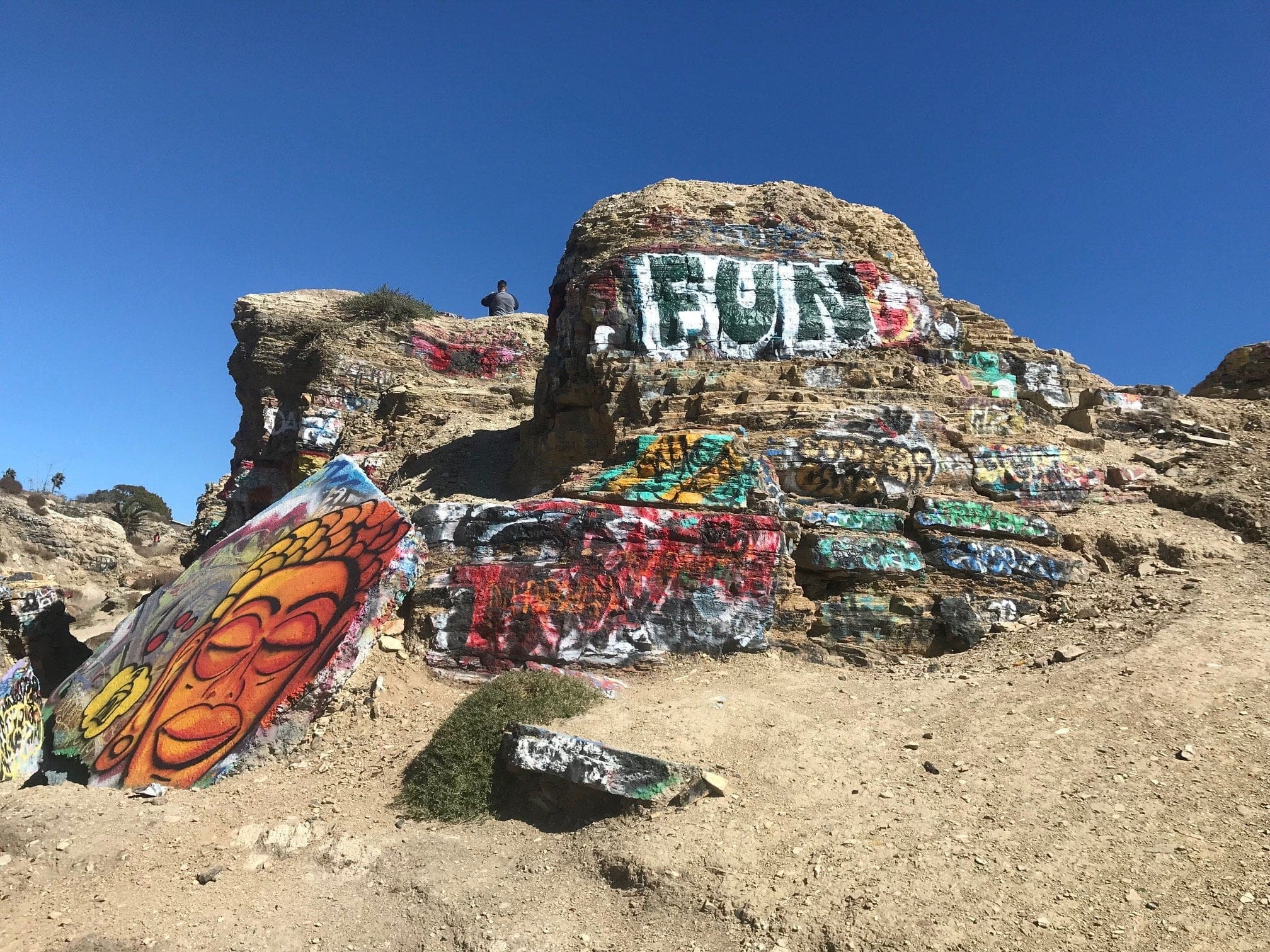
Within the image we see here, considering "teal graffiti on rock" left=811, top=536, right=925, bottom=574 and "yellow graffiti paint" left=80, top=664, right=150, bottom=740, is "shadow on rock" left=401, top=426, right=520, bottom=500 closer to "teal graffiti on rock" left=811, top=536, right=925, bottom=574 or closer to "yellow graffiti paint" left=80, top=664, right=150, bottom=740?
"yellow graffiti paint" left=80, top=664, right=150, bottom=740

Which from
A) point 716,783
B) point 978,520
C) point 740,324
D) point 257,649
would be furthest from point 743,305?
point 716,783

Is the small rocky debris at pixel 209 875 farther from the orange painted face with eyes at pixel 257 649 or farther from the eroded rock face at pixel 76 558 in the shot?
the eroded rock face at pixel 76 558

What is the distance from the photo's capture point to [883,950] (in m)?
3.43

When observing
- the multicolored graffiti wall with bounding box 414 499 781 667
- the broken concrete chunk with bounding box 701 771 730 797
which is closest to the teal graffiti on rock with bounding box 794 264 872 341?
the multicolored graffiti wall with bounding box 414 499 781 667

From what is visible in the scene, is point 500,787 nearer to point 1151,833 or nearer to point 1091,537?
point 1151,833

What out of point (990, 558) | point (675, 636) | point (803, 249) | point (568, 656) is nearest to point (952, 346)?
point (803, 249)

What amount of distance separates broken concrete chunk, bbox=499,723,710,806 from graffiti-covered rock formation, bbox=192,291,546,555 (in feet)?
30.4

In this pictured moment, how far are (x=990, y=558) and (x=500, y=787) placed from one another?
5036 mm

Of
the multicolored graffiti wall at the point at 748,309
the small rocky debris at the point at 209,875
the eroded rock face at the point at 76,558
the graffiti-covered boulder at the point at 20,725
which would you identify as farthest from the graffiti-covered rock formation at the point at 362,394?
the small rocky debris at the point at 209,875

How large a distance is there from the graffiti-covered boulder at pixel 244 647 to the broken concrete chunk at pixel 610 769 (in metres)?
2.01

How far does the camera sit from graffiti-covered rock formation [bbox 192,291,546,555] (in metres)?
15.7

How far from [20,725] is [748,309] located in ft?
30.9

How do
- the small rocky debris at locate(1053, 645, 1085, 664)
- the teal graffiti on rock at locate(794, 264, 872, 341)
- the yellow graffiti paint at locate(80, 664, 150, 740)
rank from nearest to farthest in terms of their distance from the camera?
the small rocky debris at locate(1053, 645, 1085, 664) → the yellow graffiti paint at locate(80, 664, 150, 740) → the teal graffiti on rock at locate(794, 264, 872, 341)

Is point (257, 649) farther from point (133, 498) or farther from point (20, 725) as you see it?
point (133, 498)
